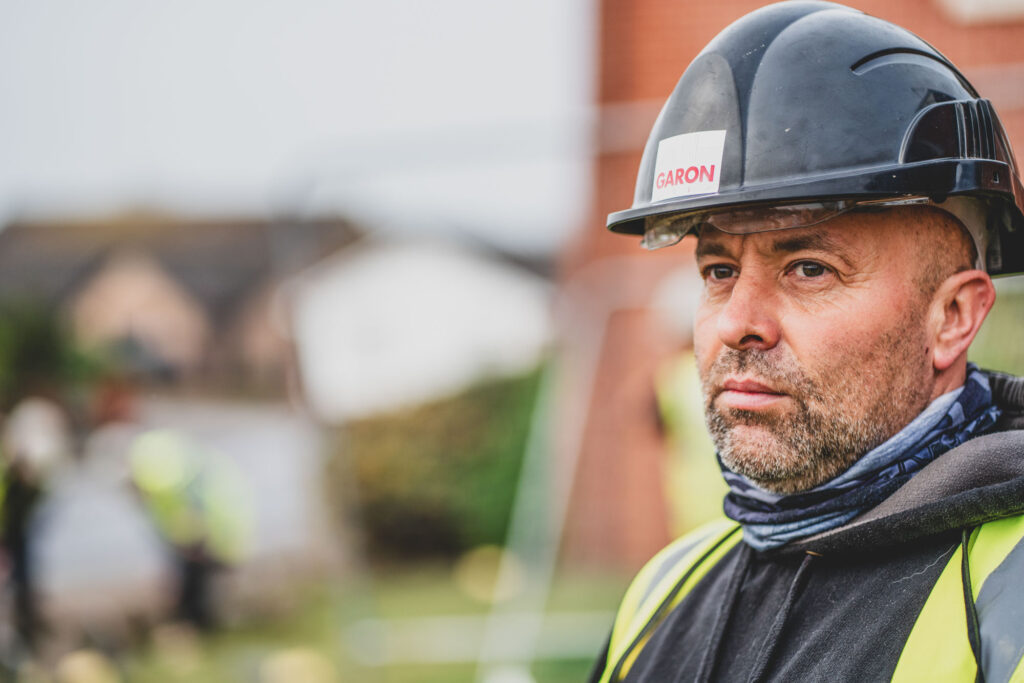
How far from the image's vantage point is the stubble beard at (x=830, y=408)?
1.65m

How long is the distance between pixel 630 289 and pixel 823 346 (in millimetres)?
8296

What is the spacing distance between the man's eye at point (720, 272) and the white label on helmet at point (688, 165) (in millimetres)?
168

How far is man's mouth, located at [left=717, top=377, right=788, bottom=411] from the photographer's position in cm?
168

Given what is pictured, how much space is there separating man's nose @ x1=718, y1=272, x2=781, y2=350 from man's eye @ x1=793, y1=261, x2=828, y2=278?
57 mm

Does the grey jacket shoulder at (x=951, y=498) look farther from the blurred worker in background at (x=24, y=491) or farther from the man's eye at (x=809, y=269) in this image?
the blurred worker in background at (x=24, y=491)

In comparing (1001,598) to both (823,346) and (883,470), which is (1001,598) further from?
(823,346)

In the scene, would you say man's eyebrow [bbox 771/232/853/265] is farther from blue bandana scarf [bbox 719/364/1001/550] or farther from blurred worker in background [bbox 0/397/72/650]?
blurred worker in background [bbox 0/397/72/650]

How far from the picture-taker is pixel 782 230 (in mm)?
1687

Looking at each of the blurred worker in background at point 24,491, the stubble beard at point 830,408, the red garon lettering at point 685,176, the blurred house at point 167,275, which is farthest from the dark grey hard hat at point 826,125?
the blurred house at point 167,275

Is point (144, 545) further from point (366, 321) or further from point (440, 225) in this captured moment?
point (366, 321)

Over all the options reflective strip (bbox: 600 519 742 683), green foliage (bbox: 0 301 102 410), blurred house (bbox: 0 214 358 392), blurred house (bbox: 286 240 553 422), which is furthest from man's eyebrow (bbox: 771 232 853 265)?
blurred house (bbox: 0 214 358 392)

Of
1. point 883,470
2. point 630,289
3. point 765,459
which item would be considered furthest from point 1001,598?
point 630,289

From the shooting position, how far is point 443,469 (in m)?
13.9

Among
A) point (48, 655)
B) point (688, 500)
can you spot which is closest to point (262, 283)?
point (48, 655)
